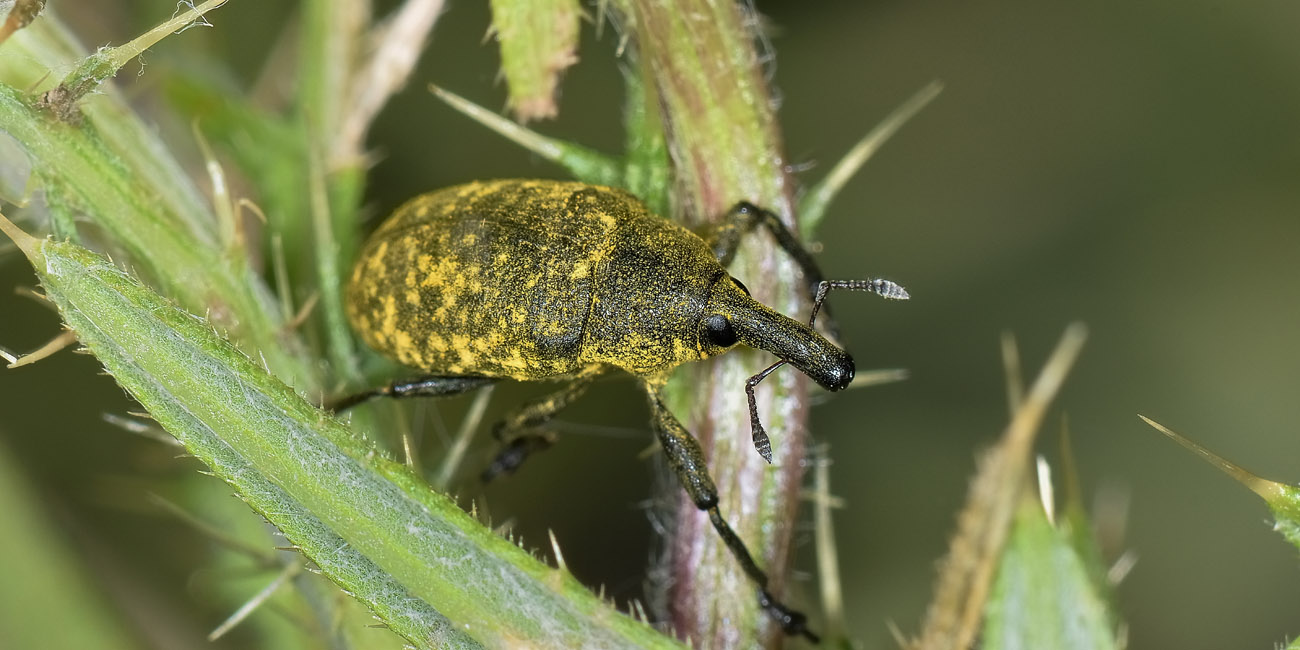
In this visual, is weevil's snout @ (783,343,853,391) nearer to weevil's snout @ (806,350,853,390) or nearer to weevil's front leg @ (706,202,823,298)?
weevil's snout @ (806,350,853,390)

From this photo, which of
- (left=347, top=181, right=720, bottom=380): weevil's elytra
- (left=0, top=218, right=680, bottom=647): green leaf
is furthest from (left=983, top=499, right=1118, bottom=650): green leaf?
(left=347, top=181, right=720, bottom=380): weevil's elytra

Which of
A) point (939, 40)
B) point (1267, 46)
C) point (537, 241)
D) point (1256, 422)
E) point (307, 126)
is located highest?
point (307, 126)

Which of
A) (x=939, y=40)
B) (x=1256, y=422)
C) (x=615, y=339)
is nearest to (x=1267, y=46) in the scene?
(x=939, y=40)

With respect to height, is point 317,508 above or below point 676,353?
above

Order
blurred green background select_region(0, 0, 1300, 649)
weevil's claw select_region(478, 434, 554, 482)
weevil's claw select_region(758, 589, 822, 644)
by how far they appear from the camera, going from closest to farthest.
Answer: weevil's claw select_region(758, 589, 822, 644) < weevil's claw select_region(478, 434, 554, 482) < blurred green background select_region(0, 0, 1300, 649)

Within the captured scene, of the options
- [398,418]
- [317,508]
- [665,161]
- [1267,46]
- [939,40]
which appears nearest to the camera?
[317,508]

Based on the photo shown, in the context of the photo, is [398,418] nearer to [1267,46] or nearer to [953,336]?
[953,336]

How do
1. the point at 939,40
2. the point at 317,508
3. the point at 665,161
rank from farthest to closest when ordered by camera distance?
the point at 939,40 < the point at 665,161 < the point at 317,508

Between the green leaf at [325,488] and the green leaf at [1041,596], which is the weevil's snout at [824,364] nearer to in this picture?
the green leaf at [1041,596]

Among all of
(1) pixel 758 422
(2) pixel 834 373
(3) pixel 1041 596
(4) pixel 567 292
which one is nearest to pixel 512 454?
(4) pixel 567 292
